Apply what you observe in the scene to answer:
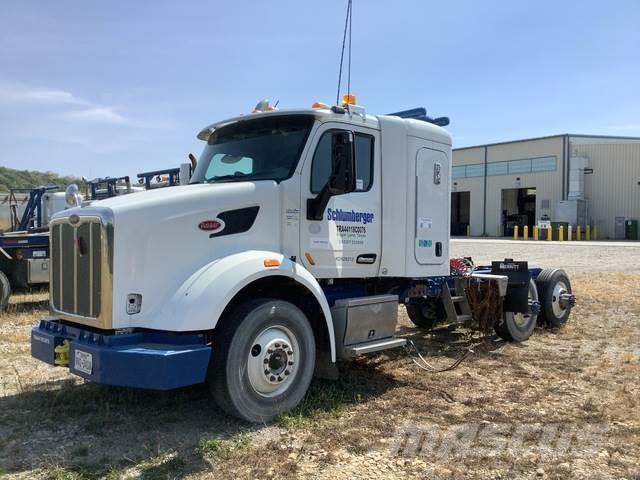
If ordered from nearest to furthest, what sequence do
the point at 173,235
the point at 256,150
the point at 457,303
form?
the point at 173,235, the point at 256,150, the point at 457,303

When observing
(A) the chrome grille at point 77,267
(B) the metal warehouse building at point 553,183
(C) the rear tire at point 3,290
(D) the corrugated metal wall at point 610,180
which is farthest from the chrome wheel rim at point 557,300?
→ (D) the corrugated metal wall at point 610,180

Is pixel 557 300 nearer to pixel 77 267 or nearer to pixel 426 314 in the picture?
pixel 426 314

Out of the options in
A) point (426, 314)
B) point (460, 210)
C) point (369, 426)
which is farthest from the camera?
point (460, 210)

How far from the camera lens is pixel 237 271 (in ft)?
14.8

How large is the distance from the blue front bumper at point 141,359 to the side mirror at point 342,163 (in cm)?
173

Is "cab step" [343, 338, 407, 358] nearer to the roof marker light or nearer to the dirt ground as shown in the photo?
the dirt ground

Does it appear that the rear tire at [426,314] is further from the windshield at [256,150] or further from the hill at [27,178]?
the hill at [27,178]

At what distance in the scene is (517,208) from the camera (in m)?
45.4

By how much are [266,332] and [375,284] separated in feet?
6.73

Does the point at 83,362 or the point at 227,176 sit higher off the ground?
the point at 227,176

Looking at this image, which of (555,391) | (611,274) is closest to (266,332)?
(555,391)

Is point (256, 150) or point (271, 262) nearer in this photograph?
point (271, 262)

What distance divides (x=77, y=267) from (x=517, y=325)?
6.06m

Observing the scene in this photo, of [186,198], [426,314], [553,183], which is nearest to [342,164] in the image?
[186,198]
